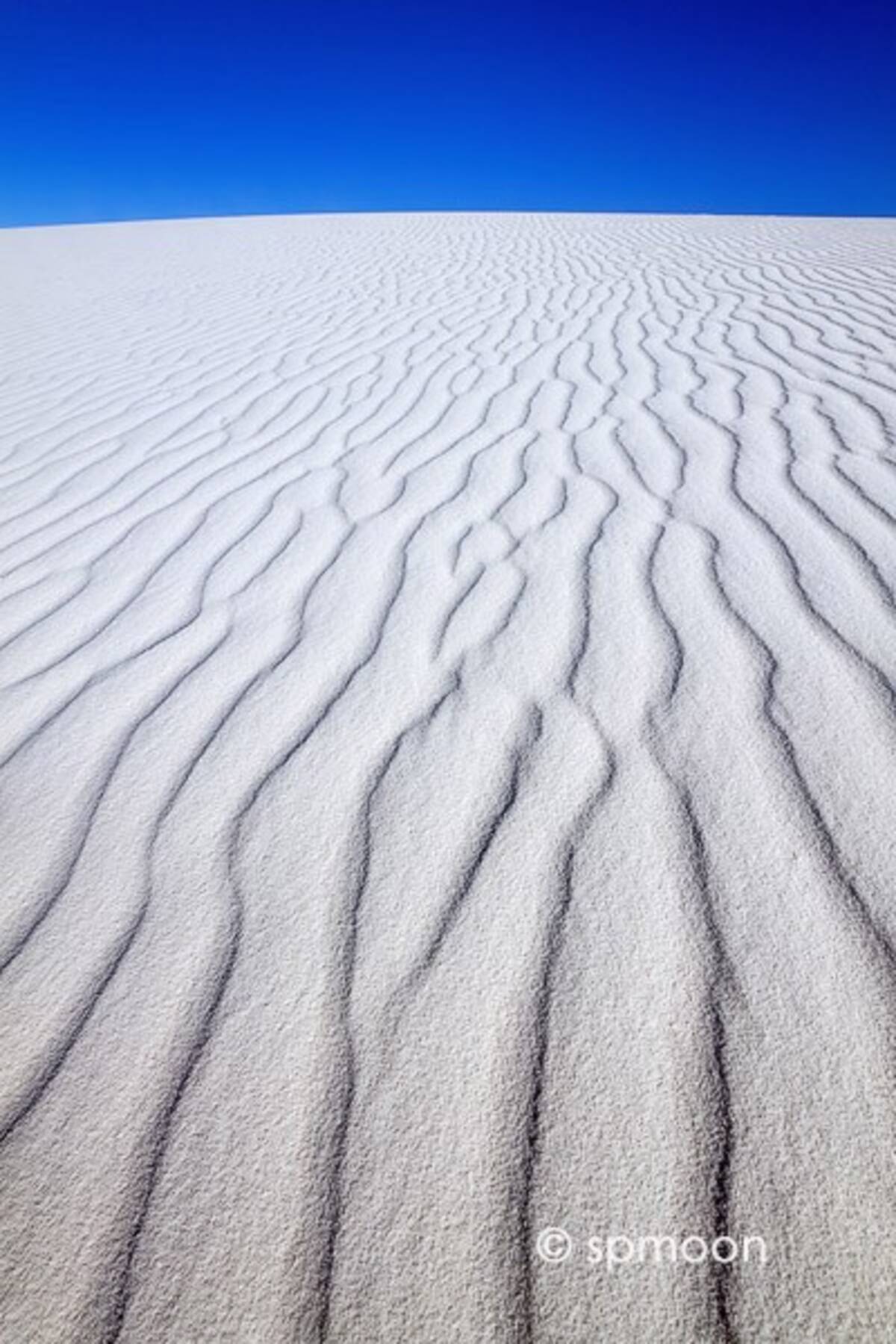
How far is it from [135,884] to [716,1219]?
1.08m

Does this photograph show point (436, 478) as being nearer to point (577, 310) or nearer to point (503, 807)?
point (503, 807)

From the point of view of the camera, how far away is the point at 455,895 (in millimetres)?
1373

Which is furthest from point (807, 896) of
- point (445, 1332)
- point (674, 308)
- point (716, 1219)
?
point (674, 308)

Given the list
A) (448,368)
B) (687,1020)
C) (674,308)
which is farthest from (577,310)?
(687,1020)

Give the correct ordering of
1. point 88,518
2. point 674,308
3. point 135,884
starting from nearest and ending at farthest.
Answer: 1. point 135,884
2. point 88,518
3. point 674,308

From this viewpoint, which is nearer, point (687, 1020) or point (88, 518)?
point (687, 1020)

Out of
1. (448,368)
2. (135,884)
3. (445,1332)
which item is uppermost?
(448,368)

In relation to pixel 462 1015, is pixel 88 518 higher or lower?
higher

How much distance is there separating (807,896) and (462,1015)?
1.97ft

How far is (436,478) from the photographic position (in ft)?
10.4

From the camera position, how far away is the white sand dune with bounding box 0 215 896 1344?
3.14 feet

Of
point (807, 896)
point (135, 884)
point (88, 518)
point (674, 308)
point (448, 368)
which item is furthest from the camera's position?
point (674, 308)

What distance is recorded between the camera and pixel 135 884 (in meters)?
1.46

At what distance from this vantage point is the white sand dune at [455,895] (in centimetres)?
96
